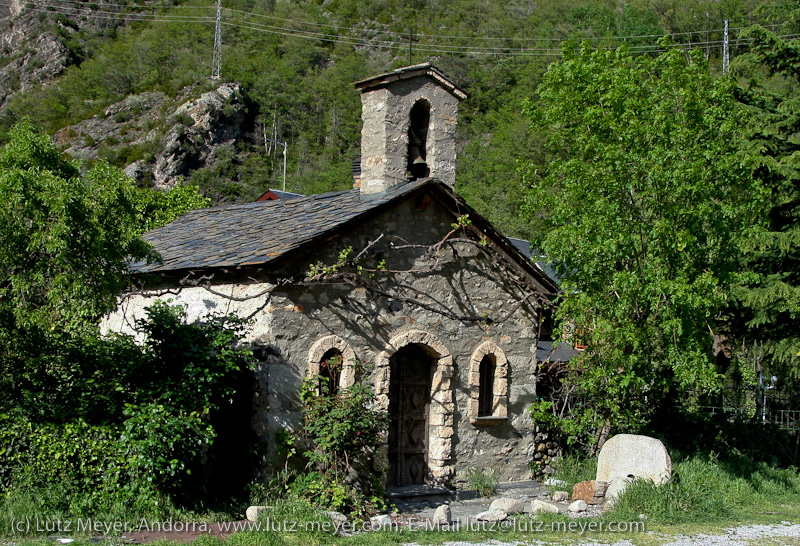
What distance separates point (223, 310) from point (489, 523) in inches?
178

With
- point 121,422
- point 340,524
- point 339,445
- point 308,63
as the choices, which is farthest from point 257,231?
point 308,63

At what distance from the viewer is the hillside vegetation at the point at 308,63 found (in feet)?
161

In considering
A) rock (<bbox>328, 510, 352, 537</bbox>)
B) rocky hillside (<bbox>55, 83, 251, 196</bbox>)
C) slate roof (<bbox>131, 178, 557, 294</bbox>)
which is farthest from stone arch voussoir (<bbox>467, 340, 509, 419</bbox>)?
rocky hillside (<bbox>55, 83, 251, 196</bbox>)

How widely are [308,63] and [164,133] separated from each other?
23543 mm


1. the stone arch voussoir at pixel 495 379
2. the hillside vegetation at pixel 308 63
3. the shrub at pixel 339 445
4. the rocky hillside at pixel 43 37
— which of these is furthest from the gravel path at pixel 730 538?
the rocky hillside at pixel 43 37

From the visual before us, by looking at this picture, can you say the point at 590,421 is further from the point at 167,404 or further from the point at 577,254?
the point at 167,404

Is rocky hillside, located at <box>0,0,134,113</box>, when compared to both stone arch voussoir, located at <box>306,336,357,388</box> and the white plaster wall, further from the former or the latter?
stone arch voussoir, located at <box>306,336,357,388</box>

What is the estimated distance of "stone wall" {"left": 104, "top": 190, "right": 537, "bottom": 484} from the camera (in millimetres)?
9461

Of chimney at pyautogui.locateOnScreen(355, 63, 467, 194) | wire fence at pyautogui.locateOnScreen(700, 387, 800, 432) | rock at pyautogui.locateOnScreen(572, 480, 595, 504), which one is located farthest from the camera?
wire fence at pyautogui.locateOnScreen(700, 387, 800, 432)

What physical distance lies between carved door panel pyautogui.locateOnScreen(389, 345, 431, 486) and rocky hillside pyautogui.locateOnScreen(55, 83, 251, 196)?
36.4 meters

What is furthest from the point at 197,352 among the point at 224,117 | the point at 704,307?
the point at 224,117

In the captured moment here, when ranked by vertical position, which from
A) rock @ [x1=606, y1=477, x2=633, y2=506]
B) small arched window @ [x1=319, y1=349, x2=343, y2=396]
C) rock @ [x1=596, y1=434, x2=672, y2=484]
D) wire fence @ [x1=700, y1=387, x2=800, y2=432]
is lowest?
rock @ [x1=606, y1=477, x2=633, y2=506]

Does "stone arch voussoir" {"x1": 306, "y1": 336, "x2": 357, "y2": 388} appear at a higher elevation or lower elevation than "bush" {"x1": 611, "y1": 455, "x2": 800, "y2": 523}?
higher

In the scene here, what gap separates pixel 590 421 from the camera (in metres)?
11.9
